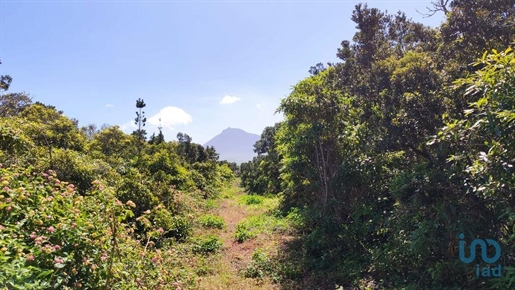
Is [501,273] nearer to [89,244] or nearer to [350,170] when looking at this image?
[350,170]

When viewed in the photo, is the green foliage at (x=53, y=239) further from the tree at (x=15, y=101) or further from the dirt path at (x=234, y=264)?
the tree at (x=15, y=101)

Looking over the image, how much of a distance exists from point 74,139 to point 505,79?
14580 millimetres

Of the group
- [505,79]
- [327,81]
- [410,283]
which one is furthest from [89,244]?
[327,81]

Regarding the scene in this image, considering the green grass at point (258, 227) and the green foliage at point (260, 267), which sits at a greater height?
the green grass at point (258, 227)

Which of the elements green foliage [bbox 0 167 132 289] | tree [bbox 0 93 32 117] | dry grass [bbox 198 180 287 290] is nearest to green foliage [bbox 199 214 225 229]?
dry grass [bbox 198 180 287 290]

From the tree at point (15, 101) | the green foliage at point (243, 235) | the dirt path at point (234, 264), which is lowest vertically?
the dirt path at point (234, 264)

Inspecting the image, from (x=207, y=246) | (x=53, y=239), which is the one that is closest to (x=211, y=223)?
(x=207, y=246)

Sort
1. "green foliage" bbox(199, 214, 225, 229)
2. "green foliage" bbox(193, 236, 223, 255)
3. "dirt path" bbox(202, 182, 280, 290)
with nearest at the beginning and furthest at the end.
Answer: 1. "dirt path" bbox(202, 182, 280, 290)
2. "green foliage" bbox(193, 236, 223, 255)
3. "green foliage" bbox(199, 214, 225, 229)
